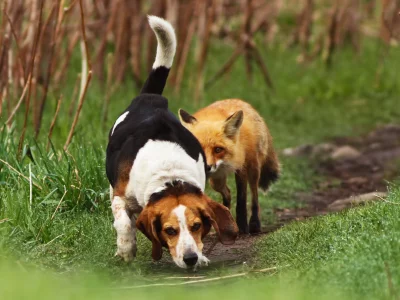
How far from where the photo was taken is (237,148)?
7.27 metres

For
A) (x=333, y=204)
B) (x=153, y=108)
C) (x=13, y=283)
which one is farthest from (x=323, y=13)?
(x=13, y=283)

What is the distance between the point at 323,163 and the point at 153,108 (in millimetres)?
4649

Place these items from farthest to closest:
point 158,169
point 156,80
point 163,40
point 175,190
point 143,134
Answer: point 156,80, point 163,40, point 143,134, point 158,169, point 175,190

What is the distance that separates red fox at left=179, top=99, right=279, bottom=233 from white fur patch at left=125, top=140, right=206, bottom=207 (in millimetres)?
1123

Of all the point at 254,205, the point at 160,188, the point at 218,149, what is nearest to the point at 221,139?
the point at 218,149

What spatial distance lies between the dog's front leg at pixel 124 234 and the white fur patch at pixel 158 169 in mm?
130

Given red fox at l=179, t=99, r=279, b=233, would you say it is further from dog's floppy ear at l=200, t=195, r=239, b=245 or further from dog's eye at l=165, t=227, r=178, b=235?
dog's eye at l=165, t=227, r=178, b=235

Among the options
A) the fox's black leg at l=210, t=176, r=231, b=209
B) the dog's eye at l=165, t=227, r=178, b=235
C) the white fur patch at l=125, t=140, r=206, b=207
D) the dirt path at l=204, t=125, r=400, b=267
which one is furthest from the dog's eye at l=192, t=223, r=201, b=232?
the fox's black leg at l=210, t=176, r=231, b=209

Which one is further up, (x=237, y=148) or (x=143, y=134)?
(x=143, y=134)

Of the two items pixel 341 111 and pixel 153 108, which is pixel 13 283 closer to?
pixel 153 108

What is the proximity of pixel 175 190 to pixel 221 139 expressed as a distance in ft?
5.61

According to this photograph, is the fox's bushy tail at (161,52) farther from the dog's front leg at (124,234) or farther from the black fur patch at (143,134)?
the dog's front leg at (124,234)

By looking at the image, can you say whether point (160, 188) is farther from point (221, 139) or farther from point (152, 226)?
point (221, 139)

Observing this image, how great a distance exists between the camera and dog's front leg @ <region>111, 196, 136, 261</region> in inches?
229
